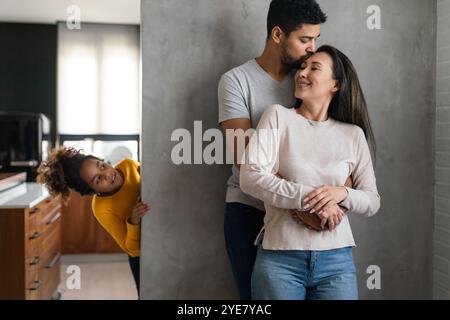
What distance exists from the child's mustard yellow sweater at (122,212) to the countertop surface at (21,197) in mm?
640

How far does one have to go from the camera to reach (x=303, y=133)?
1.35 m

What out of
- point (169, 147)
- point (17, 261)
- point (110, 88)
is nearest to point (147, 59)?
point (169, 147)

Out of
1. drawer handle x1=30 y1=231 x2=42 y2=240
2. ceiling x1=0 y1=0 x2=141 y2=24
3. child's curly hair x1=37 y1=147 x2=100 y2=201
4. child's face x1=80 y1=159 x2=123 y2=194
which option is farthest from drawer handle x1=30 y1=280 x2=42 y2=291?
ceiling x1=0 y1=0 x2=141 y2=24

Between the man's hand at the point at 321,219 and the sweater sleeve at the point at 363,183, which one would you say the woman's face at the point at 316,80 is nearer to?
the sweater sleeve at the point at 363,183

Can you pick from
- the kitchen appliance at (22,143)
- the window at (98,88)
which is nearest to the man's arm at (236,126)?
the kitchen appliance at (22,143)

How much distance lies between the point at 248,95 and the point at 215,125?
0.72 feet

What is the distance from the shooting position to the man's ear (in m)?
1.48

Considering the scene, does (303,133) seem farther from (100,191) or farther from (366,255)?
(100,191)

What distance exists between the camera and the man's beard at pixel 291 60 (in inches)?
58.1

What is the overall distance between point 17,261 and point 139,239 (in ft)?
2.87

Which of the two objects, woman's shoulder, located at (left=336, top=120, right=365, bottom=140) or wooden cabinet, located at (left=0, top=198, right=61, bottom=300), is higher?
woman's shoulder, located at (left=336, top=120, right=365, bottom=140)

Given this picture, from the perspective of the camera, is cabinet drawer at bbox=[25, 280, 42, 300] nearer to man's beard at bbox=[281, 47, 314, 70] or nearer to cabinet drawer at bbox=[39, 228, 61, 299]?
cabinet drawer at bbox=[39, 228, 61, 299]

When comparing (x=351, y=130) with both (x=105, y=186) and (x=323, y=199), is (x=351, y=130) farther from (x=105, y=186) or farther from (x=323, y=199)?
(x=105, y=186)

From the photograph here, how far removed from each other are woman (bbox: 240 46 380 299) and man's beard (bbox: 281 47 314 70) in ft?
0.22
